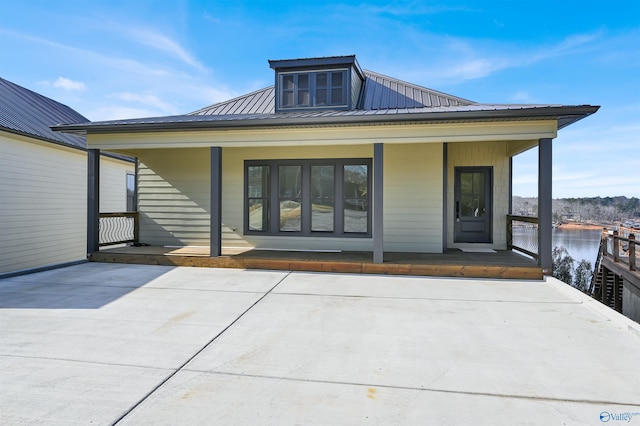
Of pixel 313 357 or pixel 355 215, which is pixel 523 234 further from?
pixel 313 357

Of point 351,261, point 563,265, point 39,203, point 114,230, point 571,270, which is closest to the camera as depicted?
point 351,261

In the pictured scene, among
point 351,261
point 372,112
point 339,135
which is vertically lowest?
point 351,261

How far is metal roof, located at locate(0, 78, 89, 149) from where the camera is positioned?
9250mm

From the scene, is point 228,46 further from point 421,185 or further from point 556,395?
point 556,395

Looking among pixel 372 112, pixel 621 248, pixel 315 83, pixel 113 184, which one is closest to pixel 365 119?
pixel 372 112

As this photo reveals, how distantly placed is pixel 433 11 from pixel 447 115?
8.59m

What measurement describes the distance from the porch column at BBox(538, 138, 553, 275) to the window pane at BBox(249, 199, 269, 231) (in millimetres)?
5663

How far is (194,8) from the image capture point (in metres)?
11.5

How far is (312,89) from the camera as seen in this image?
9164 mm

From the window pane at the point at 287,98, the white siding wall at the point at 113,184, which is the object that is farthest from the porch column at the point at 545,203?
the white siding wall at the point at 113,184

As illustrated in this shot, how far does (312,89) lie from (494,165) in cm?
484

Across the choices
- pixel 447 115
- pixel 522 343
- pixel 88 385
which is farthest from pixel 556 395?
pixel 447 115

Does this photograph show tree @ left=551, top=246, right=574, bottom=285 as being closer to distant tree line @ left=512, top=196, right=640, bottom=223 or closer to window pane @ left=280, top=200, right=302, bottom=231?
distant tree line @ left=512, top=196, right=640, bottom=223

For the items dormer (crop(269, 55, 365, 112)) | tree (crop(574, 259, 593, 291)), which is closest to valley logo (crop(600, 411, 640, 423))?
dormer (crop(269, 55, 365, 112))
